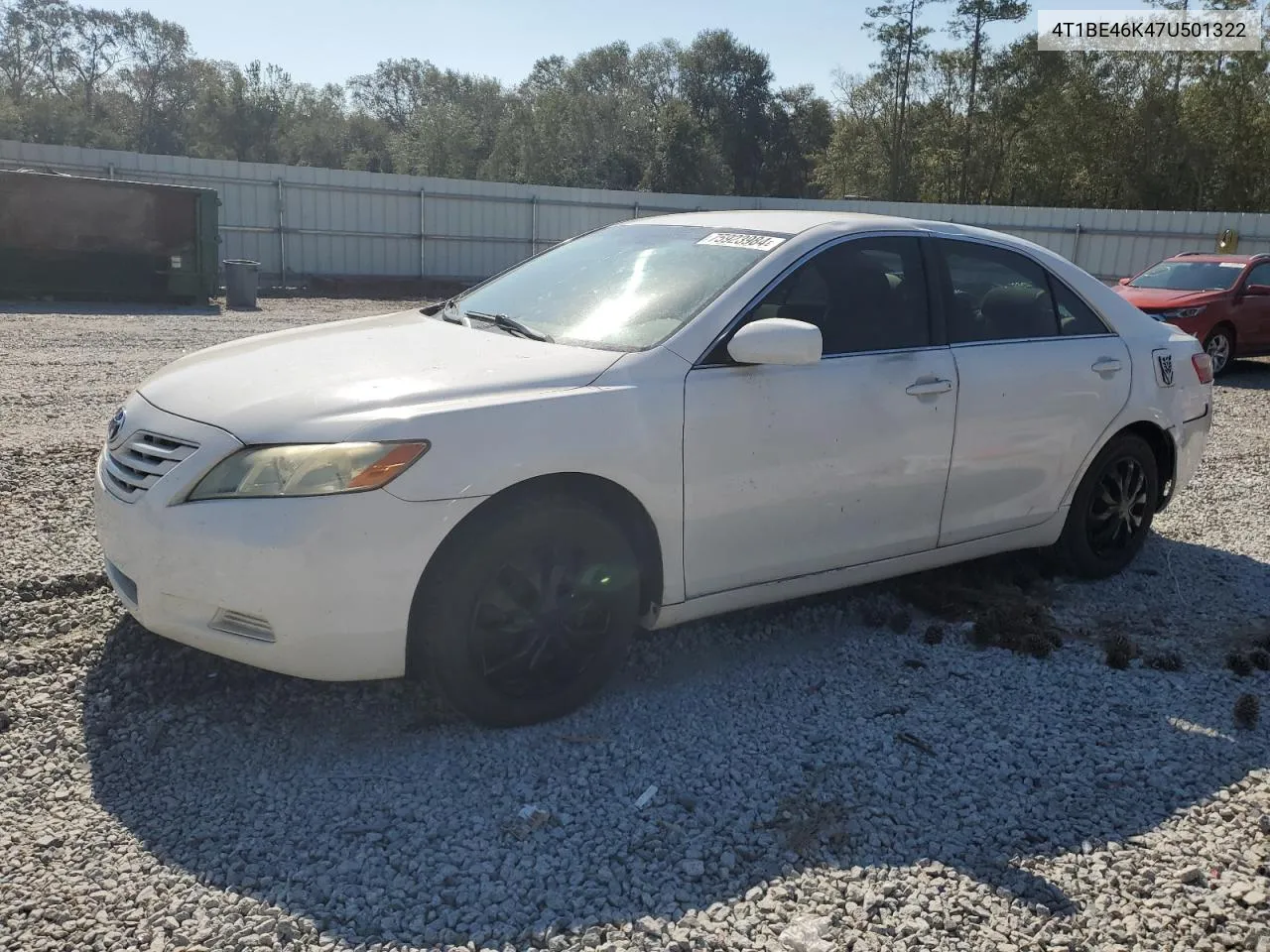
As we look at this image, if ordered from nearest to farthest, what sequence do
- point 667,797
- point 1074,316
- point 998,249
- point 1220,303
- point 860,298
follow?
point 667,797 → point 860,298 → point 998,249 → point 1074,316 → point 1220,303

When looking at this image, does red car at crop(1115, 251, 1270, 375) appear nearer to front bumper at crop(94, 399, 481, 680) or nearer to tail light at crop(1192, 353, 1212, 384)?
tail light at crop(1192, 353, 1212, 384)

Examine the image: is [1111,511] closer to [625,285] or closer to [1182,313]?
[625,285]

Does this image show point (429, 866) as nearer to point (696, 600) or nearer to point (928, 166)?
point (696, 600)

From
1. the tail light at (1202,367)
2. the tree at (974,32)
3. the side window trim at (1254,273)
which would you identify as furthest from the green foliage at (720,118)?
the tail light at (1202,367)

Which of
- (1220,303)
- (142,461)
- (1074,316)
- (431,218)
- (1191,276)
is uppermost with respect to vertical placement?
(431,218)

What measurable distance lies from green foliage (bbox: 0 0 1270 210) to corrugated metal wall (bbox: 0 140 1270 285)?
Result: 10.4 meters

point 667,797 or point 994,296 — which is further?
point 994,296

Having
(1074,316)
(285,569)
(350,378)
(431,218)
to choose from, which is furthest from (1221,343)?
(431,218)

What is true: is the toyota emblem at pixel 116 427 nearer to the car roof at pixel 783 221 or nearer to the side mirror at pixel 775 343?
Answer: the side mirror at pixel 775 343

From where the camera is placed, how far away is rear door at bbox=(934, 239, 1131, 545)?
169 inches

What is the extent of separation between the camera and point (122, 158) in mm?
20391

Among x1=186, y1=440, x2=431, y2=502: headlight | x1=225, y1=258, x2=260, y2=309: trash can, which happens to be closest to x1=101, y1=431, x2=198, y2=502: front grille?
x1=186, y1=440, x2=431, y2=502: headlight

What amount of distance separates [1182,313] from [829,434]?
11099mm

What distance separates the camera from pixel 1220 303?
13094mm
